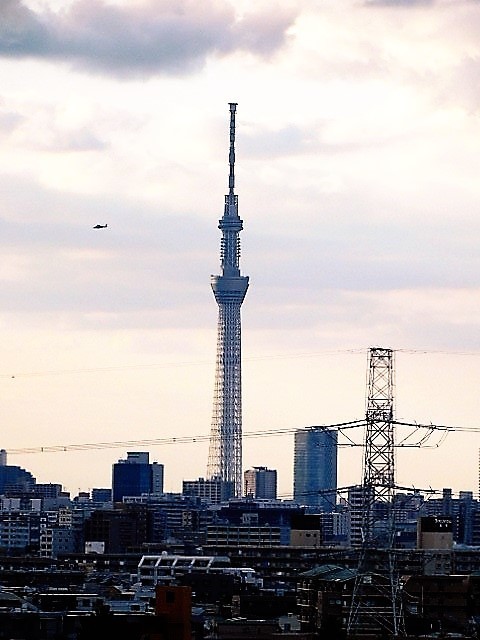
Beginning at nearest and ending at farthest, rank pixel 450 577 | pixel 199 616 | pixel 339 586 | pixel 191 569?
pixel 199 616 < pixel 339 586 < pixel 450 577 < pixel 191 569

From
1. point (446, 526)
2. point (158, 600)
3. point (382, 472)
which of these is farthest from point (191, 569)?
point (158, 600)

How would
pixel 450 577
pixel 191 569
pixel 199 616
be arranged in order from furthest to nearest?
pixel 191 569, pixel 450 577, pixel 199 616

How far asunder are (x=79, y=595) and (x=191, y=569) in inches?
1421

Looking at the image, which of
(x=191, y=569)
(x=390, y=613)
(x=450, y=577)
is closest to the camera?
(x=390, y=613)

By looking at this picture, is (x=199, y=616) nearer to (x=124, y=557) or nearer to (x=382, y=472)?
(x=382, y=472)

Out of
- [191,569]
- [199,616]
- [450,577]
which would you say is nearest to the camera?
[199,616]

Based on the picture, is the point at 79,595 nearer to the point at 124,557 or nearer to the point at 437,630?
the point at 437,630

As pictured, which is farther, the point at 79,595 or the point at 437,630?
the point at 79,595

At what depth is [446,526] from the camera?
505ft

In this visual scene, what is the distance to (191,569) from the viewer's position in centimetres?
13275

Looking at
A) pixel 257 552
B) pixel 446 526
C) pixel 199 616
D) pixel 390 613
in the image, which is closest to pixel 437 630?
pixel 390 613

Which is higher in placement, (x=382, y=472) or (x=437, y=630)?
(x=382, y=472)

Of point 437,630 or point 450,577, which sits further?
point 450,577

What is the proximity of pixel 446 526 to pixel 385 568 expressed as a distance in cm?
4990
